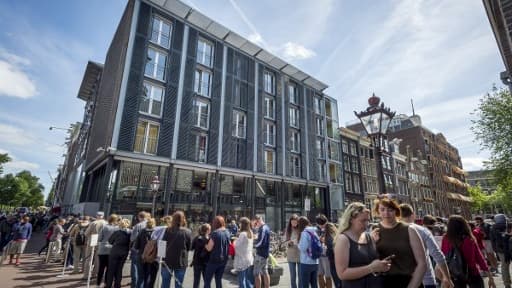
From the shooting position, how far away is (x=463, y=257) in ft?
12.4

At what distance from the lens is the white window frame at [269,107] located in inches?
1048

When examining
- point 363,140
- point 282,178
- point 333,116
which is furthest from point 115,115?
point 363,140

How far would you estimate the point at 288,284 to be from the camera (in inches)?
308

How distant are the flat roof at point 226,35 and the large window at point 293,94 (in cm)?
113

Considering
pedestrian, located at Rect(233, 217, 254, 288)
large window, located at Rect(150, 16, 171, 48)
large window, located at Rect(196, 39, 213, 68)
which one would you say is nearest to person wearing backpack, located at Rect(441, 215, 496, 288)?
pedestrian, located at Rect(233, 217, 254, 288)

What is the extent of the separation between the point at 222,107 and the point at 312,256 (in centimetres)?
1867

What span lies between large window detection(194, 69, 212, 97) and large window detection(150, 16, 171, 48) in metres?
3.37

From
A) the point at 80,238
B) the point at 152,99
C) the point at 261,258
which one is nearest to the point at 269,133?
the point at 152,99

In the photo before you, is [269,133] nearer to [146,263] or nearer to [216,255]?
[216,255]

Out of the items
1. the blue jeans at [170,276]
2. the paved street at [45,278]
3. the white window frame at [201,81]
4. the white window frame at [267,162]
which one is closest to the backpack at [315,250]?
the blue jeans at [170,276]

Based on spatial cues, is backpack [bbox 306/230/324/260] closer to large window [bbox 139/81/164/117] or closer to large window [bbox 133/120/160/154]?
large window [bbox 133/120/160/154]

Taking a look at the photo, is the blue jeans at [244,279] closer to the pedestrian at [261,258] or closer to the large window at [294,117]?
the pedestrian at [261,258]

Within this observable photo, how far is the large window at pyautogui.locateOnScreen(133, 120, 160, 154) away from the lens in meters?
17.5

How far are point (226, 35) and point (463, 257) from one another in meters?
24.6
